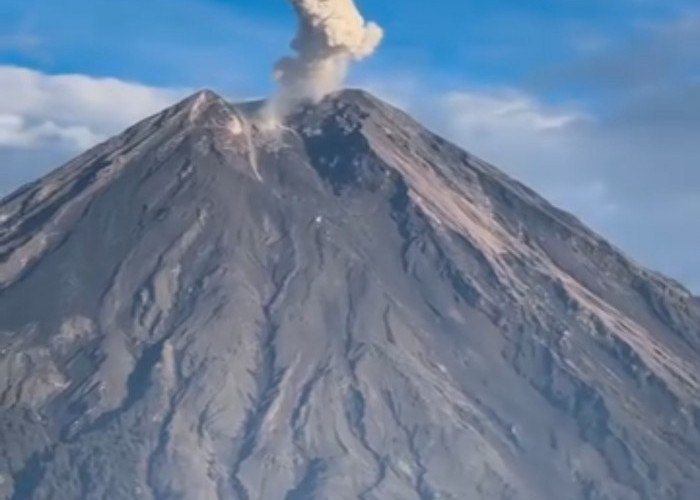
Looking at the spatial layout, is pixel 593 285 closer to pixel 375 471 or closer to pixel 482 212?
pixel 482 212

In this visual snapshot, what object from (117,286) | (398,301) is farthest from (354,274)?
(117,286)

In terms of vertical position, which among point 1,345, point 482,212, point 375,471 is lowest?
point 375,471

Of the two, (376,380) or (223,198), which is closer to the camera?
(376,380)
